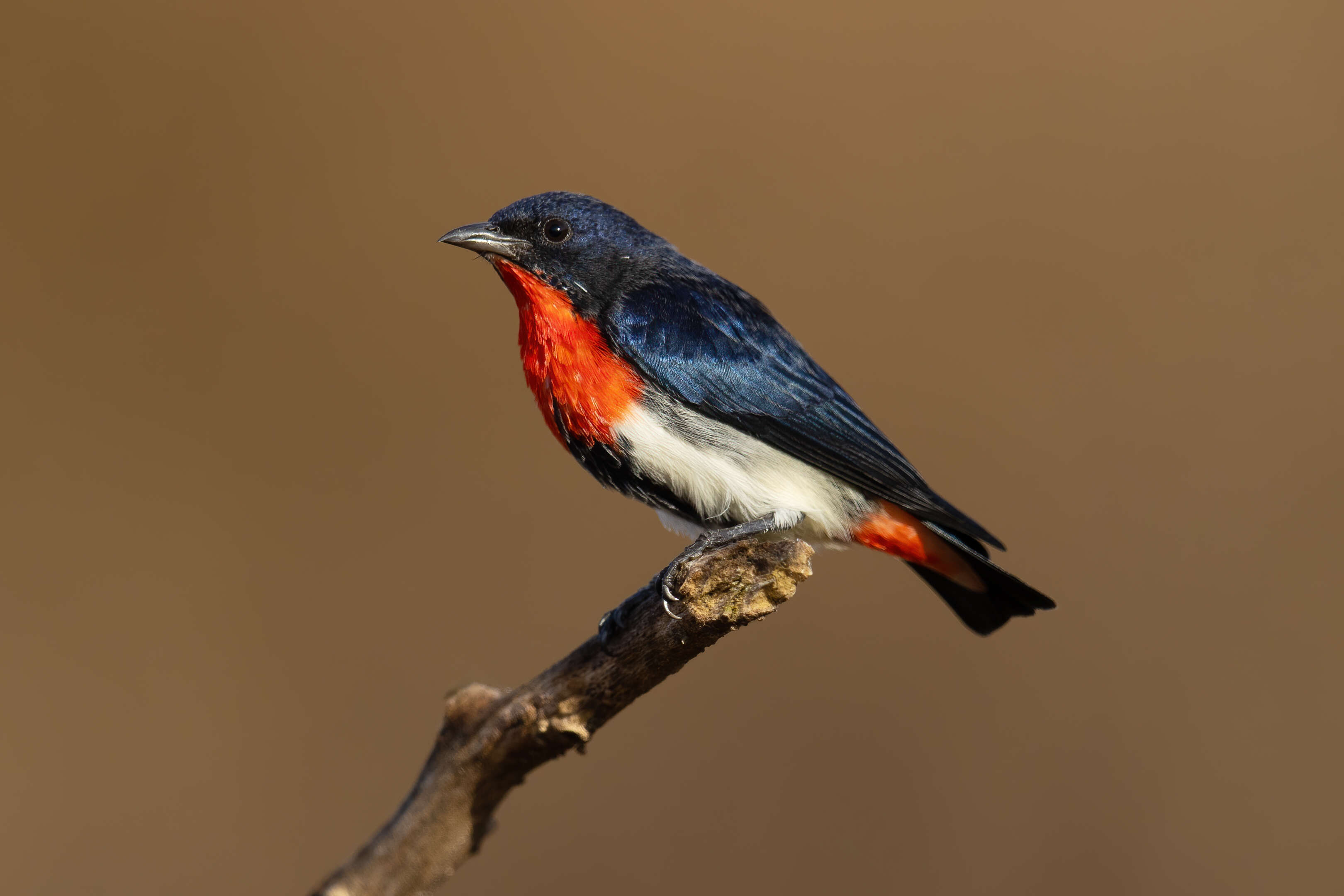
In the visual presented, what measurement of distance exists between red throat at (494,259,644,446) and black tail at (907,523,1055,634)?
1080 mm

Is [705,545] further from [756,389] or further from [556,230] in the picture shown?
[556,230]

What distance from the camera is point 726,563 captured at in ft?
7.59

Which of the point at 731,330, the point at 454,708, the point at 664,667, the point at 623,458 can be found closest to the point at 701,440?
the point at 623,458

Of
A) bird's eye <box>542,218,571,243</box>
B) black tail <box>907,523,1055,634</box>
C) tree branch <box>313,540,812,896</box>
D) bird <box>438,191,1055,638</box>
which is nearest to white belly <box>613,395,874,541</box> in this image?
bird <box>438,191,1055,638</box>

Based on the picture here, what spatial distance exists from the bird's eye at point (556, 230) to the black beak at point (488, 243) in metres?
0.07

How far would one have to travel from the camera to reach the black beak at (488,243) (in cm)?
332

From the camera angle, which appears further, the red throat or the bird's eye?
the bird's eye

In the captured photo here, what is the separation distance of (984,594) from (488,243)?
79.5 inches

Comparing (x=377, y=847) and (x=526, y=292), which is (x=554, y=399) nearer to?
(x=526, y=292)

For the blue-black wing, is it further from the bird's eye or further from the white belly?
the bird's eye

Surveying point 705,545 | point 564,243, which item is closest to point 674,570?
point 705,545

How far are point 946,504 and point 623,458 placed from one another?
100 centimetres

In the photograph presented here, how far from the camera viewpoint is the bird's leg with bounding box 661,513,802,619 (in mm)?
2455

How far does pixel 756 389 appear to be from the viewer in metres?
3.14
